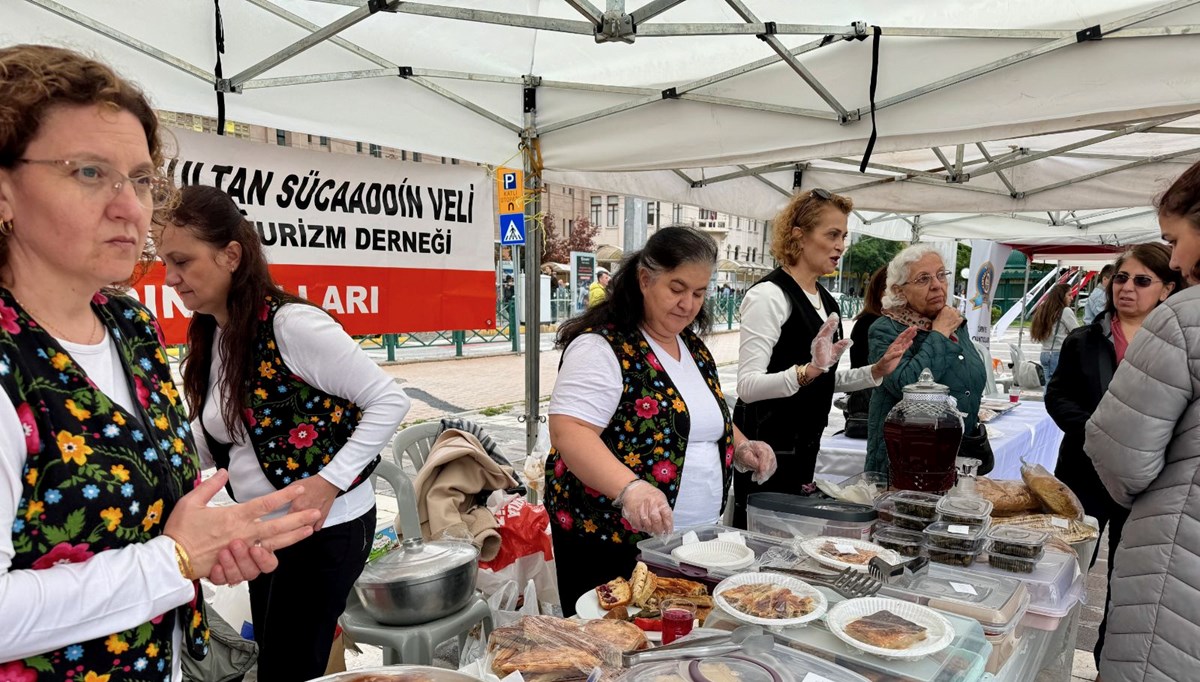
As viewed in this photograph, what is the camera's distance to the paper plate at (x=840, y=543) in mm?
1494

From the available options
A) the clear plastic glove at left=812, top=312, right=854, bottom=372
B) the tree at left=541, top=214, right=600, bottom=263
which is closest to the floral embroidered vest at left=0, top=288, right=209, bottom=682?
the clear plastic glove at left=812, top=312, right=854, bottom=372

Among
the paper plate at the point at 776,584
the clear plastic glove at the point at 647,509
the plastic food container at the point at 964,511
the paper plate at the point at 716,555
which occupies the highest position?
the clear plastic glove at the point at 647,509

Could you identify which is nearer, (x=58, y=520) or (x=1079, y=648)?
(x=58, y=520)

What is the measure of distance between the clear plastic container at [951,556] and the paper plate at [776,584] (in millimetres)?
500

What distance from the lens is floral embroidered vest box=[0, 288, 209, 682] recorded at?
33.4 inches

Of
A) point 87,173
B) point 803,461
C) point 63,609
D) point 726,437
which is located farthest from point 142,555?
point 803,461

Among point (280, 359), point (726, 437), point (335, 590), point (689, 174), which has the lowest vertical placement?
point (335, 590)

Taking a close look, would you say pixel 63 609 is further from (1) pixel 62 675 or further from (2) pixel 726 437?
(2) pixel 726 437

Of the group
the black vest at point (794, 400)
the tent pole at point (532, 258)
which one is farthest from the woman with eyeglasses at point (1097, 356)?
the tent pole at point (532, 258)

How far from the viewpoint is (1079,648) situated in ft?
9.77

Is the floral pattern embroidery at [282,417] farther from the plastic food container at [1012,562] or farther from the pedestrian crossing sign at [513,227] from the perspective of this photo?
the pedestrian crossing sign at [513,227]

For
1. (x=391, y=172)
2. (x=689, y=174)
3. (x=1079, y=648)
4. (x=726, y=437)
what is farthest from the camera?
(x=689, y=174)

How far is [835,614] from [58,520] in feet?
4.07

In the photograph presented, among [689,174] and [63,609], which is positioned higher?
[689,174]
